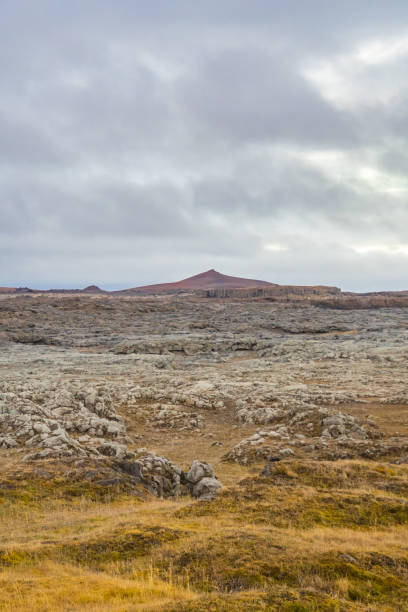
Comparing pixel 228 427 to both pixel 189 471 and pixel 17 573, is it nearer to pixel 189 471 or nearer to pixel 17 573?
pixel 189 471

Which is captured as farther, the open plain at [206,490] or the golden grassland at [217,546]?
the open plain at [206,490]

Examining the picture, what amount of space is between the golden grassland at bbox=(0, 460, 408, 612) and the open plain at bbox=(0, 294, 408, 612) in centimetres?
3

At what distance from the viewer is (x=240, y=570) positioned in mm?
5973

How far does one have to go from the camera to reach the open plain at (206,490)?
5.62m

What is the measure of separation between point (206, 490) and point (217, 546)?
13.5ft

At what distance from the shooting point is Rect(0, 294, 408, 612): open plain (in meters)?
5.62

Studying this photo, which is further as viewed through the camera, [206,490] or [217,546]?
[206,490]

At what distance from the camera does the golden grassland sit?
204 inches

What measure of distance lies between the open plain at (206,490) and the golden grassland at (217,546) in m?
0.03

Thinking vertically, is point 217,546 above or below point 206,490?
above

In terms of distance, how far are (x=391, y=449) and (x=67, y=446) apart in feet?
30.6

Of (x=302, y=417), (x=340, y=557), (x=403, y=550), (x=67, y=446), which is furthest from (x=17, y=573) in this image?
(x=302, y=417)

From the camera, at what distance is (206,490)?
10.7m

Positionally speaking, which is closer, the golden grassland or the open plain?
the golden grassland
